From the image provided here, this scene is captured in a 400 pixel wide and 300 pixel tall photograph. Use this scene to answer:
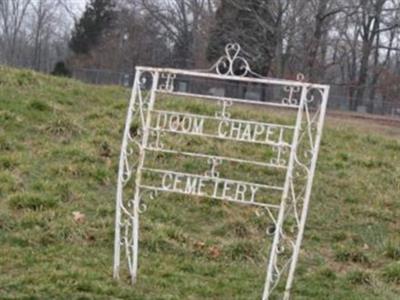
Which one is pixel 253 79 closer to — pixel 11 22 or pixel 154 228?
pixel 154 228

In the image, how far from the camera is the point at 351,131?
12242 millimetres

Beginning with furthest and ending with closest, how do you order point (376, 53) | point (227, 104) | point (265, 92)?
point (376, 53), point (265, 92), point (227, 104)

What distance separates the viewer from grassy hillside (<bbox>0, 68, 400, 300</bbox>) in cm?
524

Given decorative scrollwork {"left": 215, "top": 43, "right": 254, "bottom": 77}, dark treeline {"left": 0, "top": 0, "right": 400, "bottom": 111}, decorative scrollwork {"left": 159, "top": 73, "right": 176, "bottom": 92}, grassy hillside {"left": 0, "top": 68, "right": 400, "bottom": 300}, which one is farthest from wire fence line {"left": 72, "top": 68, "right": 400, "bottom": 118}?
decorative scrollwork {"left": 215, "top": 43, "right": 254, "bottom": 77}

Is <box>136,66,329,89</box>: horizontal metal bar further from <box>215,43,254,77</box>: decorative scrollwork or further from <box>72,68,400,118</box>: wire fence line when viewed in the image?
<box>72,68,400,118</box>: wire fence line

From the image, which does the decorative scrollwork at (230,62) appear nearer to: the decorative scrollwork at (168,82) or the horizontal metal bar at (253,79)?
the horizontal metal bar at (253,79)

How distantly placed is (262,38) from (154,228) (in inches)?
987

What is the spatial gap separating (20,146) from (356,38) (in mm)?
34314

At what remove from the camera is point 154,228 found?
6555 mm

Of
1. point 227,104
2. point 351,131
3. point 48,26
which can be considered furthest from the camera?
point 48,26

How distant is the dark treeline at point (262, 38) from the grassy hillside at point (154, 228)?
64.7 ft

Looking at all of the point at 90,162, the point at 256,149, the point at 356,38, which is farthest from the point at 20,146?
the point at 356,38

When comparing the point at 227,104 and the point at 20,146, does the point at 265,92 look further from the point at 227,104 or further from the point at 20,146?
the point at 227,104

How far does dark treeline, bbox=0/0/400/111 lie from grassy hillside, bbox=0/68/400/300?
1971cm
